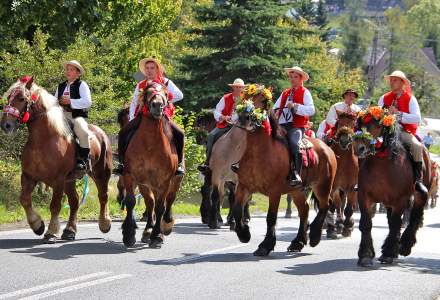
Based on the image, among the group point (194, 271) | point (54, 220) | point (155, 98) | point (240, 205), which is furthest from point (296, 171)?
point (54, 220)

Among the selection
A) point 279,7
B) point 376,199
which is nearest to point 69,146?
point 376,199

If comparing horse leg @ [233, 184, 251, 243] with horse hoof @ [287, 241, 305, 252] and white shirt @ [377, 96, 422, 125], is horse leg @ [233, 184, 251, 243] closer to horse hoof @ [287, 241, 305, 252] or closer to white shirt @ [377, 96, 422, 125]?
horse hoof @ [287, 241, 305, 252]

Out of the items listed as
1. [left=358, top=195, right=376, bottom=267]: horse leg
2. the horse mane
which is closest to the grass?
the horse mane

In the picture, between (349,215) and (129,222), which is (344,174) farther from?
(129,222)

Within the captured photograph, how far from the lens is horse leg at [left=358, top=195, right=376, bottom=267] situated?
504 inches

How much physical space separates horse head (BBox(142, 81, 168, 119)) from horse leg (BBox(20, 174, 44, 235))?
2.08 metres

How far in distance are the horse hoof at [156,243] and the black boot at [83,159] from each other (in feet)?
5.30

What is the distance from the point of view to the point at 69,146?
45.9 feet

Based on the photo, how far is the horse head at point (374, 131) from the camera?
13.0 meters

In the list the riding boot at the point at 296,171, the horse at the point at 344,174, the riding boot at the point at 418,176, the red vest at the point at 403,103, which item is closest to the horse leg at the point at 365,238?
the riding boot at the point at 418,176

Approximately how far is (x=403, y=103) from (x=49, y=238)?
18.8ft

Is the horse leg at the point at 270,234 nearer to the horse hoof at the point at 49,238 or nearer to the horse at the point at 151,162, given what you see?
the horse at the point at 151,162

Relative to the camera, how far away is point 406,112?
46.6 feet

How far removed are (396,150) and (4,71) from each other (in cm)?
1020
